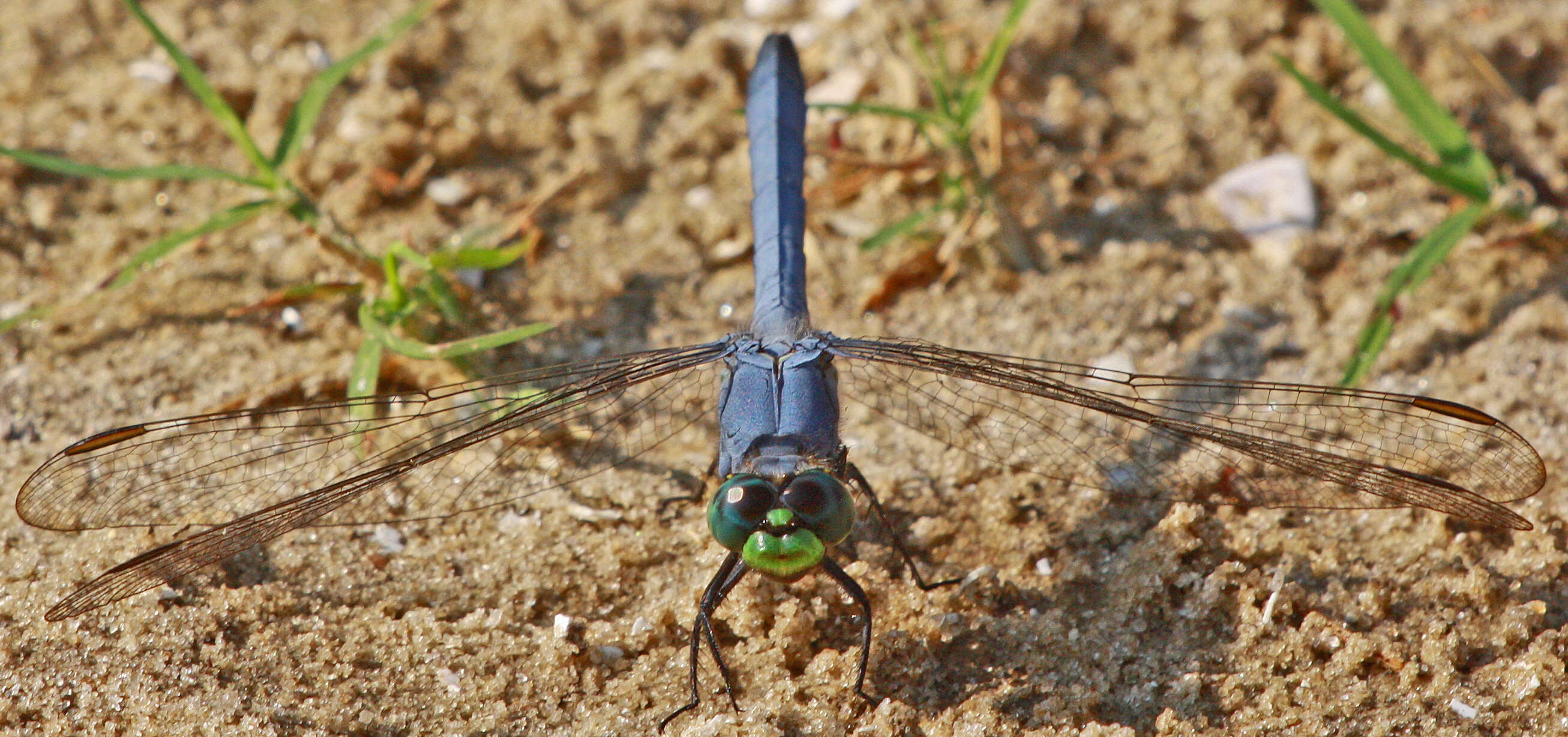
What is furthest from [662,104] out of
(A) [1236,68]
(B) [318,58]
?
(A) [1236,68]

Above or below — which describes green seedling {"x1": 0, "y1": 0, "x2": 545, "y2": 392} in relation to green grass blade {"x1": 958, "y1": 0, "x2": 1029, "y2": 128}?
below

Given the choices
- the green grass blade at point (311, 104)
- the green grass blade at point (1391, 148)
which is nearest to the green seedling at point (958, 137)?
the green grass blade at point (1391, 148)

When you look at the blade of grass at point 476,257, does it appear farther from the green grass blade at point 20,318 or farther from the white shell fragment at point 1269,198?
the white shell fragment at point 1269,198

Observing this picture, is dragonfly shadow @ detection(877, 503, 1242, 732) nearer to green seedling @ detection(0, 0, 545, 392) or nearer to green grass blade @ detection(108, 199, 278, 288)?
green seedling @ detection(0, 0, 545, 392)

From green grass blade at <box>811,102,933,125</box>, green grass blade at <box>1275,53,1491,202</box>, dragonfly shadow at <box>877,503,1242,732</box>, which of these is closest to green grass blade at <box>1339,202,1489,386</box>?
green grass blade at <box>1275,53,1491,202</box>

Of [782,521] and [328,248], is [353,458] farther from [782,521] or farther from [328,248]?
[782,521]

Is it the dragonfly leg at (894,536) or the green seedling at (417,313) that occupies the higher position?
the green seedling at (417,313)
